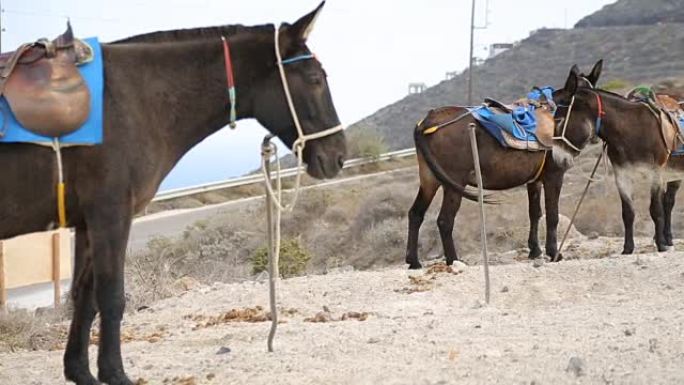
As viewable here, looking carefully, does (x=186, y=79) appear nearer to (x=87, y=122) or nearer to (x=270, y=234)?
(x=87, y=122)

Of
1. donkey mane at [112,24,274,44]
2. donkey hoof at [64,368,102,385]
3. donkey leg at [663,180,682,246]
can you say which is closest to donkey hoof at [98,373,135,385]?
donkey hoof at [64,368,102,385]

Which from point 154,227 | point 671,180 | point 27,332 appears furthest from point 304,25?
point 154,227

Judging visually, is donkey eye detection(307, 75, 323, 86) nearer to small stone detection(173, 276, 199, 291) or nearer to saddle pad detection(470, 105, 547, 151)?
small stone detection(173, 276, 199, 291)

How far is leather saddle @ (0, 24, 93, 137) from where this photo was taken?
5027mm

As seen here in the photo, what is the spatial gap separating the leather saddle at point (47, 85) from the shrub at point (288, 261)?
9264 mm

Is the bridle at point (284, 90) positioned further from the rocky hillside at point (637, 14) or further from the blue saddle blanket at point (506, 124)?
the rocky hillside at point (637, 14)

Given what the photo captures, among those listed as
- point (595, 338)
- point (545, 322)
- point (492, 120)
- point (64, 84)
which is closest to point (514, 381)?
point (595, 338)

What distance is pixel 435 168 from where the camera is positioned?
11.9 m

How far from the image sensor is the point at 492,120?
40.8 feet

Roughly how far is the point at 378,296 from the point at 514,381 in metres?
4.42

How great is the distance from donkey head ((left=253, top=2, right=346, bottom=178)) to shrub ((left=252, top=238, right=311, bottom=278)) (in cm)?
866

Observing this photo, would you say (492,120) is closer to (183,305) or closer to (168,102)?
(183,305)

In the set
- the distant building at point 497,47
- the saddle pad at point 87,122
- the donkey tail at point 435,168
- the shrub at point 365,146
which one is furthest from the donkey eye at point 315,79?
the distant building at point 497,47

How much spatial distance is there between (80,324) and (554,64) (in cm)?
6063
